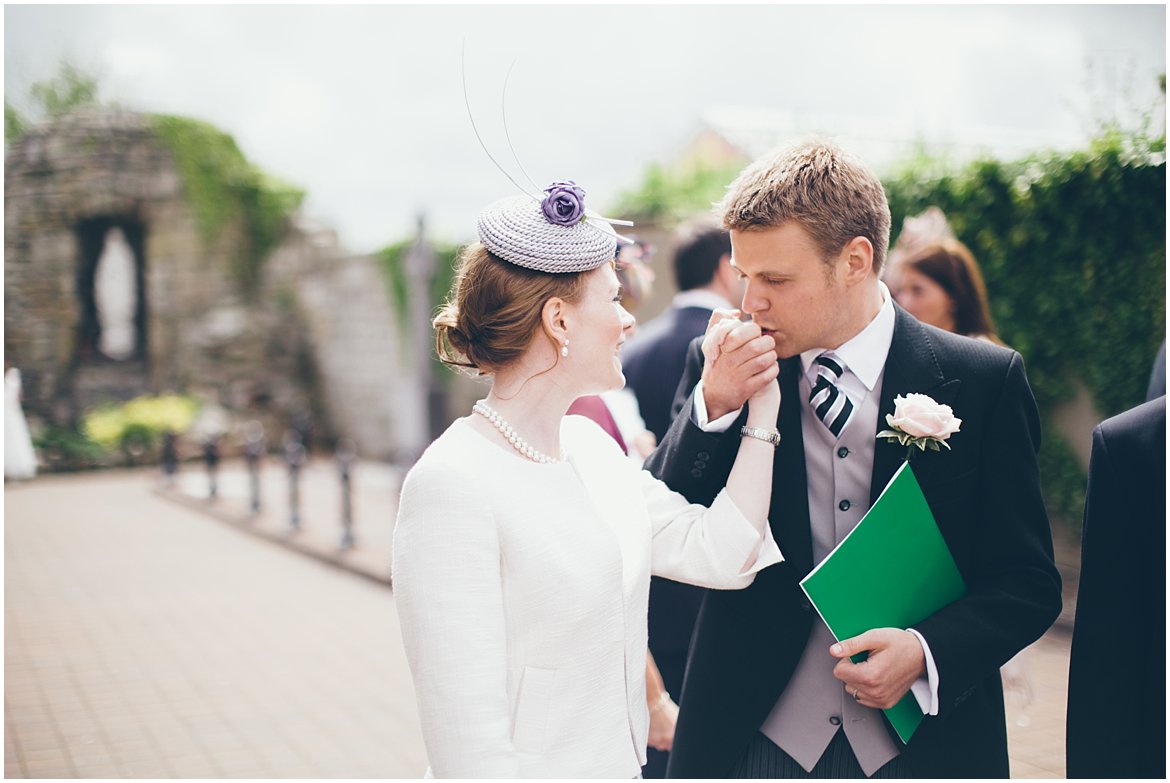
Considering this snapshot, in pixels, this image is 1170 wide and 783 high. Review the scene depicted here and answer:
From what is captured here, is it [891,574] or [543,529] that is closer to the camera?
[543,529]

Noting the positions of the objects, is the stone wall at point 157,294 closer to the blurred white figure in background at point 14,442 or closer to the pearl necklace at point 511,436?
the blurred white figure in background at point 14,442

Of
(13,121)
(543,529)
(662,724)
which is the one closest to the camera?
(543,529)

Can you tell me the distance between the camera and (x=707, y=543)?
2.07m

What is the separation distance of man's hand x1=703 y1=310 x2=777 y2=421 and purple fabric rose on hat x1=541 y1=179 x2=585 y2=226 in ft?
1.19

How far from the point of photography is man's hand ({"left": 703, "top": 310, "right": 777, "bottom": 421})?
2047 millimetres

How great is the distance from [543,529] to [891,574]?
2.26 ft

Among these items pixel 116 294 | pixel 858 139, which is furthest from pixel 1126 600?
pixel 116 294

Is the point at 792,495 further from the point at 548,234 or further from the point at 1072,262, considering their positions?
the point at 1072,262

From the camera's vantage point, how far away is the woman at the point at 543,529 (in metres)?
1.76

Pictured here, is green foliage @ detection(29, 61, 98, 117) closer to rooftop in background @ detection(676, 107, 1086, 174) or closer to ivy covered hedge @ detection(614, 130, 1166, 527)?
rooftop in background @ detection(676, 107, 1086, 174)

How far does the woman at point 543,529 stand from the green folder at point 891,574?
0.45ft

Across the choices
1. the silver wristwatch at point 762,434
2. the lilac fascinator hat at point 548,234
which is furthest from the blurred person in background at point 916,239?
the lilac fascinator hat at point 548,234

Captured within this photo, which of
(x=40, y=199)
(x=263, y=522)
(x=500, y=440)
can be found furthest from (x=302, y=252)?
(x=500, y=440)

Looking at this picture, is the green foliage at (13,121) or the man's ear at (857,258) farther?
the green foliage at (13,121)
